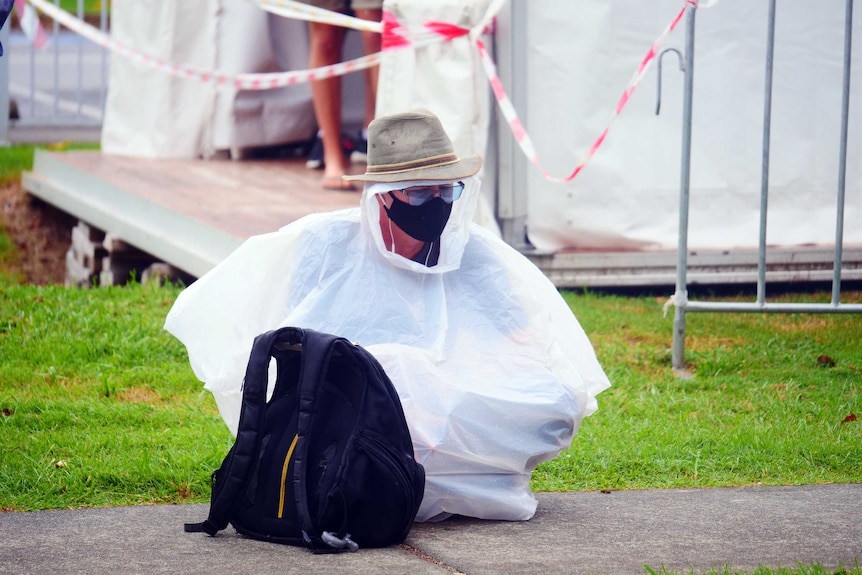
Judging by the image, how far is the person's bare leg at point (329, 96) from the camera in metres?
7.18

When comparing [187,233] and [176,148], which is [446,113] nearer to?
[187,233]

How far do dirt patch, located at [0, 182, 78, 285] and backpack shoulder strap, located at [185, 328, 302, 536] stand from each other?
5.08 meters

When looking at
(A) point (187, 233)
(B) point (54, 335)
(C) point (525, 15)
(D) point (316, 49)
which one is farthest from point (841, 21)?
(B) point (54, 335)

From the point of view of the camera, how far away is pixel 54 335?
5.36 metres

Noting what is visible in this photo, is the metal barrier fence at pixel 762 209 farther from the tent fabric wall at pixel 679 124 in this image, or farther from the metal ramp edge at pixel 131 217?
the metal ramp edge at pixel 131 217

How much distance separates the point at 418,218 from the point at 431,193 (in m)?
0.08

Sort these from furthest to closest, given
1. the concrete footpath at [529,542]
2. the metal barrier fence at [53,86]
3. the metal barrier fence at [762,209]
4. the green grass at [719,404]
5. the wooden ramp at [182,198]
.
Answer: the metal barrier fence at [53,86] → the wooden ramp at [182,198] → the metal barrier fence at [762,209] → the green grass at [719,404] → the concrete footpath at [529,542]

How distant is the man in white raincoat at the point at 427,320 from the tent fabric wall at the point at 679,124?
2662 mm

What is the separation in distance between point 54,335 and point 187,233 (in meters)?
1.10

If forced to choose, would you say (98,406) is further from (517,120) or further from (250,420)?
(517,120)

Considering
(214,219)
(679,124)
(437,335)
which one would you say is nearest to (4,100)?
(214,219)

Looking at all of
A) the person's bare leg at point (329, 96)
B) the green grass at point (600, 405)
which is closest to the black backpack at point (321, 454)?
the green grass at point (600, 405)

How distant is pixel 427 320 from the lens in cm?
351

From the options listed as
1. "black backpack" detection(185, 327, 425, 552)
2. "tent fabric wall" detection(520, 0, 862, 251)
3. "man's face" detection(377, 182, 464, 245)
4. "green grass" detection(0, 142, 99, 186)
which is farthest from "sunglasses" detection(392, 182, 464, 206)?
"green grass" detection(0, 142, 99, 186)
